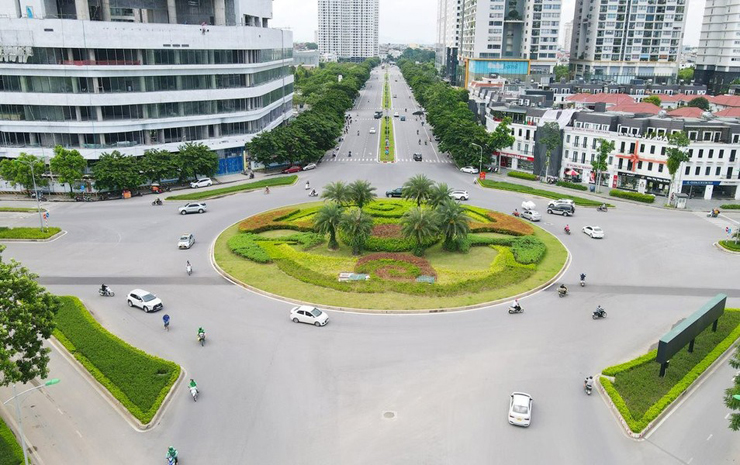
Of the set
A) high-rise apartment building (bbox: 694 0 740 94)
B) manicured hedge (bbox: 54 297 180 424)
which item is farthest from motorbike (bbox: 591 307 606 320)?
high-rise apartment building (bbox: 694 0 740 94)

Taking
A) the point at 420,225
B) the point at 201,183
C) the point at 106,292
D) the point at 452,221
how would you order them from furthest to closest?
the point at 201,183 < the point at 452,221 < the point at 420,225 < the point at 106,292

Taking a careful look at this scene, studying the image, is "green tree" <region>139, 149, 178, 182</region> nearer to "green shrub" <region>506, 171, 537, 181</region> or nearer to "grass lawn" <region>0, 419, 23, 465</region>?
"green shrub" <region>506, 171, 537, 181</region>

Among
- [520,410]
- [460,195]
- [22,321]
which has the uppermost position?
[22,321]

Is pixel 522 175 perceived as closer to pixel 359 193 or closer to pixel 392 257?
pixel 359 193

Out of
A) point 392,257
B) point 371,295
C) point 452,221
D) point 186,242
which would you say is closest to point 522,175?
point 452,221

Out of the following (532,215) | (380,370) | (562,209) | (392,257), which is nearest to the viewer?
(380,370)

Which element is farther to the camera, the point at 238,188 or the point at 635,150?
the point at 238,188

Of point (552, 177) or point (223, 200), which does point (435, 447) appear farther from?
point (552, 177)
